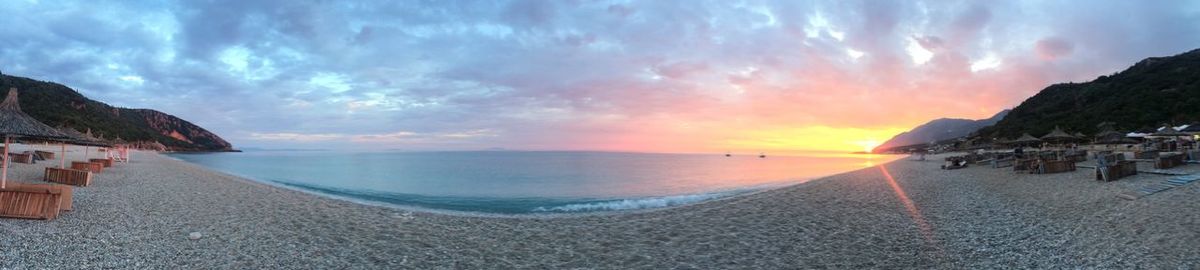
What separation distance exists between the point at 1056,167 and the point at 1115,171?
557cm

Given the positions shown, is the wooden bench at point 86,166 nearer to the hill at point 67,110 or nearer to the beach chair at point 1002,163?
the beach chair at point 1002,163

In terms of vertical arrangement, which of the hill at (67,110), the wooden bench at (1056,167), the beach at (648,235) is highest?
the hill at (67,110)

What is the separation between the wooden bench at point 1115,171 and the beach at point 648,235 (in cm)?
44

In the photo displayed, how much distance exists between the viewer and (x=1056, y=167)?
68.2 feet

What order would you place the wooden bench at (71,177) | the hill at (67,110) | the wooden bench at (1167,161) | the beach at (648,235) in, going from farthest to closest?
the hill at (67,110) → the wooden bench at (1167,161) → the wooden bench at (71,177) → the beach at (648,235)

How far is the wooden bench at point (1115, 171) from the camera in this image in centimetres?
1572

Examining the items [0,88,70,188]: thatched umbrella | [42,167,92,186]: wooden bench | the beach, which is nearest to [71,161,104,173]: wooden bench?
[42,167,92,186]: wooden bench

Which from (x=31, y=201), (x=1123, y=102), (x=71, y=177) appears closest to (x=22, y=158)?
(x=71, y=177)

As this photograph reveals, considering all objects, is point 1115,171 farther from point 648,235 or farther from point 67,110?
point 67,110

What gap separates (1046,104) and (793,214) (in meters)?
113

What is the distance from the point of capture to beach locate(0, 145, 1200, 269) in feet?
26.3

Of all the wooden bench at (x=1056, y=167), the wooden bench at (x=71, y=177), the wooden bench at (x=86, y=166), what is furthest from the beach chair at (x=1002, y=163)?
the wooden bench at (x=86, y=166)

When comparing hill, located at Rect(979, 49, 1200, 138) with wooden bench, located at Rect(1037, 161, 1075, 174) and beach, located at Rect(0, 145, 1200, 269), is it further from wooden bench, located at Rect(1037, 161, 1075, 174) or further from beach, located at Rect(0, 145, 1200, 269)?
beach, located at Rect(0, 145, 1200, 269)

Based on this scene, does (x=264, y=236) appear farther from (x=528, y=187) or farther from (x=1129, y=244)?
(x=528, y=187)
